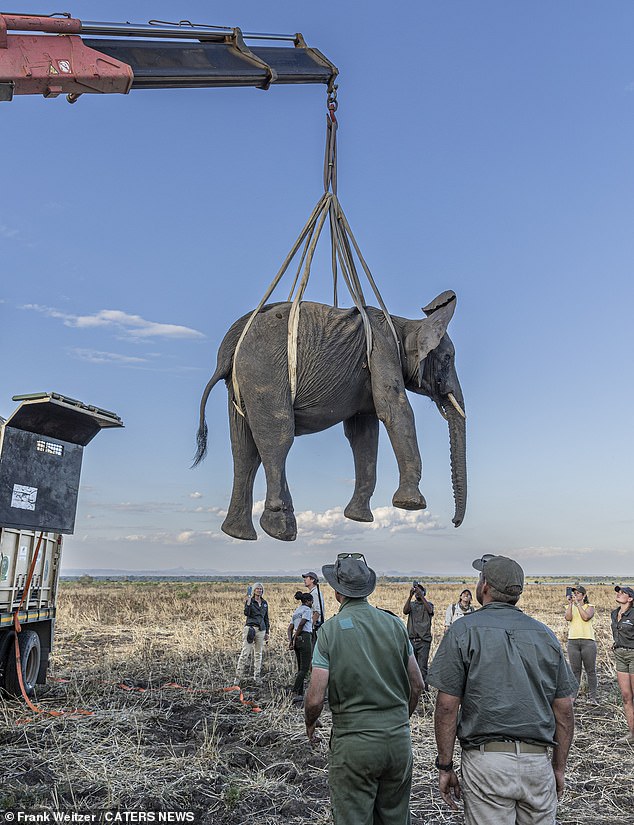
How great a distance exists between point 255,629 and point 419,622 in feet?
9.39

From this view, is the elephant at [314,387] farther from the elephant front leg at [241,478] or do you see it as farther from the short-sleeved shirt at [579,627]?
the short-sleeved shirt at [579,627]

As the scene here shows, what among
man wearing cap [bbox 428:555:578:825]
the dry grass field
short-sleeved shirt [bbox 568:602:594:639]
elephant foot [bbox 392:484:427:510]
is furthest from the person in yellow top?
man wearing cap [bbox 428:555:578:825]

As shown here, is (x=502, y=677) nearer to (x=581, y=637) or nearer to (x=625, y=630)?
(x=625, y=630)

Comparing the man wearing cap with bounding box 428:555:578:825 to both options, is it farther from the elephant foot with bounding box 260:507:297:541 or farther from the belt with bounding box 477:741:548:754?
the elephant foot with bounding box 260:507:297:541

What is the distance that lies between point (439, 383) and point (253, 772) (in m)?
4.30

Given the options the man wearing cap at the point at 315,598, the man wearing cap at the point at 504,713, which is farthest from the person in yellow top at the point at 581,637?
the man wearing cap at the point at 504,713

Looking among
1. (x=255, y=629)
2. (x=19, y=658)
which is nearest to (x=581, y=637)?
(x=255, y=629)

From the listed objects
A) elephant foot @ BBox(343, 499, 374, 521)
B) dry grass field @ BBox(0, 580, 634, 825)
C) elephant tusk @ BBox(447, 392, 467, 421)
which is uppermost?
elephant tusk @ BBox(447, 392, 467, 421)

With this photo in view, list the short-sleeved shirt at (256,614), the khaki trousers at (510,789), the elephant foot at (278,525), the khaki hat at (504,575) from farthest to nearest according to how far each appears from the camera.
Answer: the short-sleeved shirt at (256,614) → the elephant foot at (278,525) → the khaki hat at (504,575) → the khaki trousers at (510,789)

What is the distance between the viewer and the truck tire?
10.1 m

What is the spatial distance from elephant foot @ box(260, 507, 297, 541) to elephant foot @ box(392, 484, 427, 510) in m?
0.65

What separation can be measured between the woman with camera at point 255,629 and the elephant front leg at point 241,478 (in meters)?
7.38

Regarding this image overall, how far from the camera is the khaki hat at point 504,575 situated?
3.72m

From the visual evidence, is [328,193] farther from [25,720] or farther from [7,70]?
[25,720]
